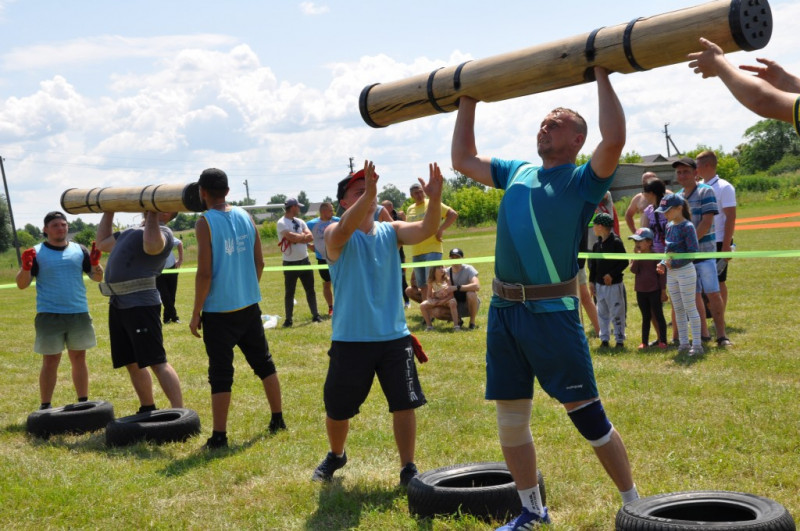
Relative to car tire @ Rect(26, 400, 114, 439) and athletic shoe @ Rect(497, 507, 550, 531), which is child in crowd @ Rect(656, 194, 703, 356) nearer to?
athletic shoe @ Rect(497, 507, 550, 531)

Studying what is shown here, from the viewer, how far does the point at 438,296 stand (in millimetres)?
11672

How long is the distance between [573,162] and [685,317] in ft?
17.2

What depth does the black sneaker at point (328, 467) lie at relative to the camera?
5242 millimetres

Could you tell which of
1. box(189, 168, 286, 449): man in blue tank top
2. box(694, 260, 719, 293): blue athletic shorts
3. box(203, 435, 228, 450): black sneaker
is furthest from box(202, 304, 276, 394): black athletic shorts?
box(694, 260, 719, 293): blue athletic shorts

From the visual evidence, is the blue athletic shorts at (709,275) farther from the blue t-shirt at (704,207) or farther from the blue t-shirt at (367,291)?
the blue t-shirt at (367,291)

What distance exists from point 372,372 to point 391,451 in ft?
3.54

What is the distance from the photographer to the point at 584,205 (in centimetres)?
383

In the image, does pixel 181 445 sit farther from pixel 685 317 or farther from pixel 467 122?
pixel 685 317

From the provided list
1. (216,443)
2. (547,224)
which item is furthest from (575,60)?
(216,443)

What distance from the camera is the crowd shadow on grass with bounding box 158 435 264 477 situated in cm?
563

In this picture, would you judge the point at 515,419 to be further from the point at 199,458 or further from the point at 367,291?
the point at 199,458

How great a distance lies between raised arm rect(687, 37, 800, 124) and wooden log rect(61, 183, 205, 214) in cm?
432

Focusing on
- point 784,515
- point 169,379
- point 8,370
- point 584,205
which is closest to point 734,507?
point 784,515

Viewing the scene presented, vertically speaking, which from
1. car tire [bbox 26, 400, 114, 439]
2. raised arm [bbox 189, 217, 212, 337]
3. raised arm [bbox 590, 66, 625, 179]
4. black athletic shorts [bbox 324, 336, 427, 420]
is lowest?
car tire [bbox 26, 400, 114, 439]
